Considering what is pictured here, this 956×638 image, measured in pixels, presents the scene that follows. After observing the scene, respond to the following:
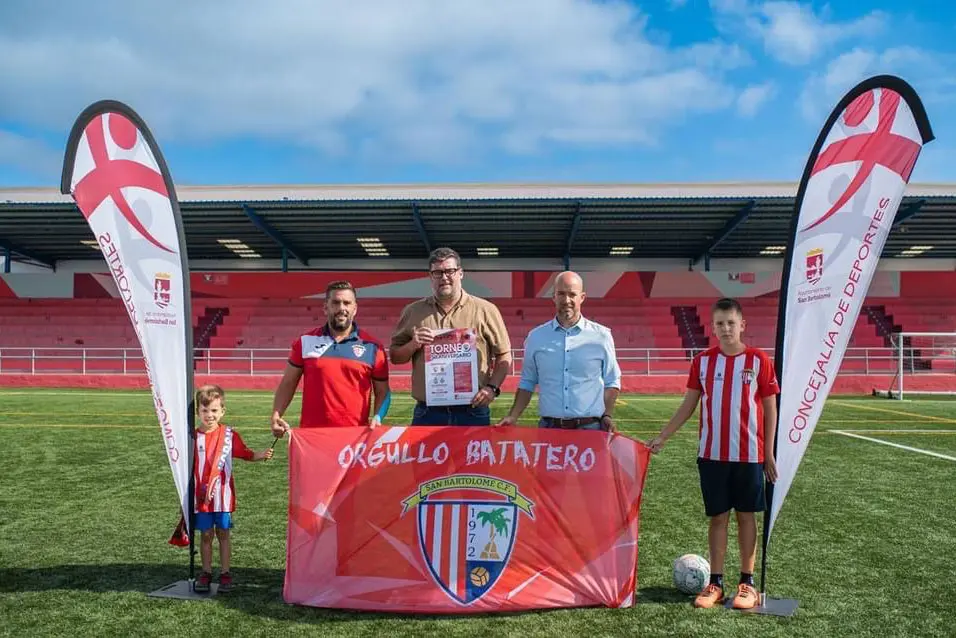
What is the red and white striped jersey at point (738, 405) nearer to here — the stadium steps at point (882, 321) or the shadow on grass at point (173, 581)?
the shadow on grass at point (173, 581)

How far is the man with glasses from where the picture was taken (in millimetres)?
3920

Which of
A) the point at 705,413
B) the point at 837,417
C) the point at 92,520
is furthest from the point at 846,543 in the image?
the point at 837,417

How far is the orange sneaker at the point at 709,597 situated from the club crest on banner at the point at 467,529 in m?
0.98

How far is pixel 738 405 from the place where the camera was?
3.72m

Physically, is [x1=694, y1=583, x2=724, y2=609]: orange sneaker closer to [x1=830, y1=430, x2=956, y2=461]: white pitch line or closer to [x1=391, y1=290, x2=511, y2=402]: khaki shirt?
[x1=391, y1=290, x2=511, y2=402]: khaki shirt

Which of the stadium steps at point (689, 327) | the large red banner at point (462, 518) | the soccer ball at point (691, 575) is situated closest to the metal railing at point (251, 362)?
the stadium steps at point (689, 327)

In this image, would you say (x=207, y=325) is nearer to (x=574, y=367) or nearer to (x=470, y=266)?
(x=470, y=266)

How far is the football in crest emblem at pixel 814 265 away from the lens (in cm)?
389

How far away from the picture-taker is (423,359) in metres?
4.04

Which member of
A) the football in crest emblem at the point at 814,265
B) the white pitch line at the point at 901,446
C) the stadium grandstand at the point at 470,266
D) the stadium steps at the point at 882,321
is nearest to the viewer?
the football in crest emblem at the point at 814,265

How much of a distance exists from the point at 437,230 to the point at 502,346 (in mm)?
19223

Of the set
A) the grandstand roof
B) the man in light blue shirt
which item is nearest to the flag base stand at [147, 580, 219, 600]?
the man in light blue shirt

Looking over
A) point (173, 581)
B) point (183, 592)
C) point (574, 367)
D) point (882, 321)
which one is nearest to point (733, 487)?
point (574, 367)

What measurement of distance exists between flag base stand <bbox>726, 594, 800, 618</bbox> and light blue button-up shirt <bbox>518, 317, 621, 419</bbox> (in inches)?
49.7
